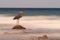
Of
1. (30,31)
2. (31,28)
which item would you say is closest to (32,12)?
(31,28)

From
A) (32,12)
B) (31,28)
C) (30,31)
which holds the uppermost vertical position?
(32,12)

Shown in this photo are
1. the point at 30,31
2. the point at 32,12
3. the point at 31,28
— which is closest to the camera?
the point at 30,31

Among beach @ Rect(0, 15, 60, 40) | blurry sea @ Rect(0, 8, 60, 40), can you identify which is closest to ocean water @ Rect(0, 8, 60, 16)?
blurry sea @ Rect(0, 8, 60, 40)

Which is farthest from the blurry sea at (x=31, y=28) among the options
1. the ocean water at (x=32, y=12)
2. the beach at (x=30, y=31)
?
the ocean water at (x=32, y=12)

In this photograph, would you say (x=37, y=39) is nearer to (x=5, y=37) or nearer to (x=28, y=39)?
(x=28, y=39)

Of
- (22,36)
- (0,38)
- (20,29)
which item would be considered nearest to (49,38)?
(22,36)

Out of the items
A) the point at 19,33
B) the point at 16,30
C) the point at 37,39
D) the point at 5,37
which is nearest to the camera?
the point at 37,39

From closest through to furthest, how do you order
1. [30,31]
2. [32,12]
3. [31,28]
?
[30,31] → [31,28] → [32,12]

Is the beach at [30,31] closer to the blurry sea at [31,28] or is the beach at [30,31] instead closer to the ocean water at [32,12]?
the blurry sea at [31,28]

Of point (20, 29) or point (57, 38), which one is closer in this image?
point (57, 38)

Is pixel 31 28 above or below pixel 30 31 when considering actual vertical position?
above

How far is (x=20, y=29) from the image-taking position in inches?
417

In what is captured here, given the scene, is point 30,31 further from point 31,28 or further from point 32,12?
point 32,12

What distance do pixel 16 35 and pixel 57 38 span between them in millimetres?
1496
